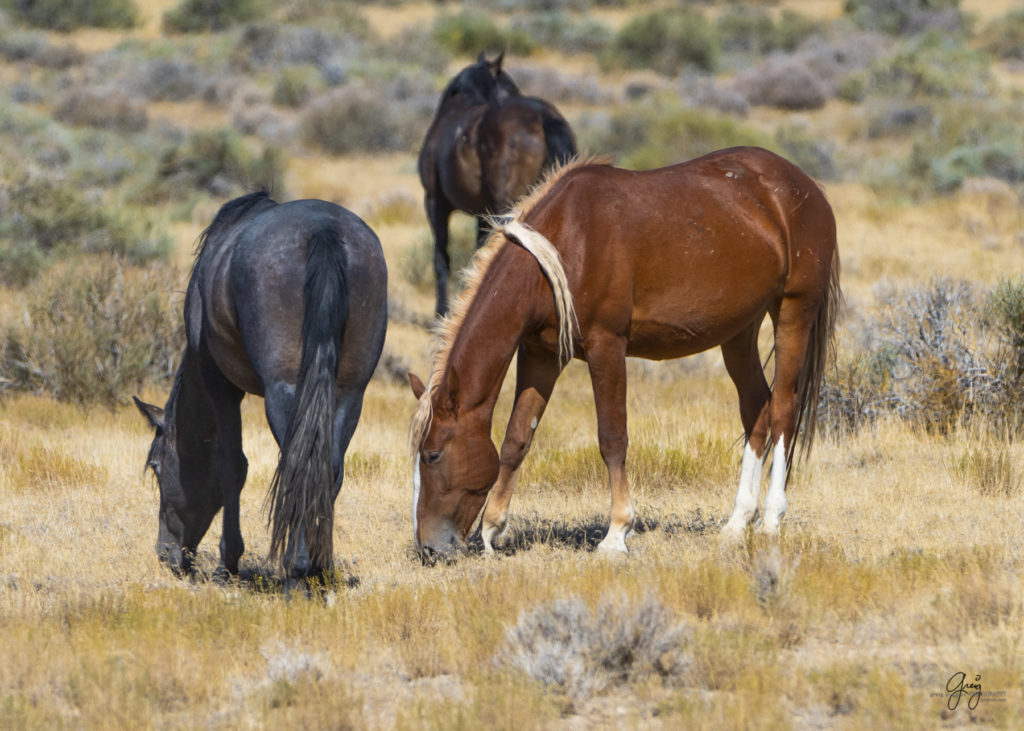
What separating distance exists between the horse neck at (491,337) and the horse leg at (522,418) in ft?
1.45

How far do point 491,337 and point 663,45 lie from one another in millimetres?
33739

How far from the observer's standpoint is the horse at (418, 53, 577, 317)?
1198 cm

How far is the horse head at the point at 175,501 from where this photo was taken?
6.09m

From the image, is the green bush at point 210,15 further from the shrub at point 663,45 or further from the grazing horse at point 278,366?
the grazing horse at point 278,366

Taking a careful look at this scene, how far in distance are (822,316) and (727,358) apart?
59cm

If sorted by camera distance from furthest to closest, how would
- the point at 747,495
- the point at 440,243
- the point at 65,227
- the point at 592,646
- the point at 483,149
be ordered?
1. the point at 65,227
2. the point at 440,243
3. the point at 483,149
4. the point at 747,495
5. the point at 592,646

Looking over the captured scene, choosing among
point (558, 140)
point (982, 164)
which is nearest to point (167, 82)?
point (982, 164)

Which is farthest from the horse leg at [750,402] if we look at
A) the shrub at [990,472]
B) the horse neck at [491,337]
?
the horse neck at [491,337]

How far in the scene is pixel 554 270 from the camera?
580 centimetres

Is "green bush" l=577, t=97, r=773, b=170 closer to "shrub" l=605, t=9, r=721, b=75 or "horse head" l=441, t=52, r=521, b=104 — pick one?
"horse head" l=441, t=52, r=521, b=104

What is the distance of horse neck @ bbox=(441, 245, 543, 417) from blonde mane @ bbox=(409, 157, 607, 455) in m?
0.06

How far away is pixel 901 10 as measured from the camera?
43.8m

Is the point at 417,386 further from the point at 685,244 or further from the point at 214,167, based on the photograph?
the point at 214,167

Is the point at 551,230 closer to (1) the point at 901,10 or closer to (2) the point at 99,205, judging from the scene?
(2) the point at 99,205
